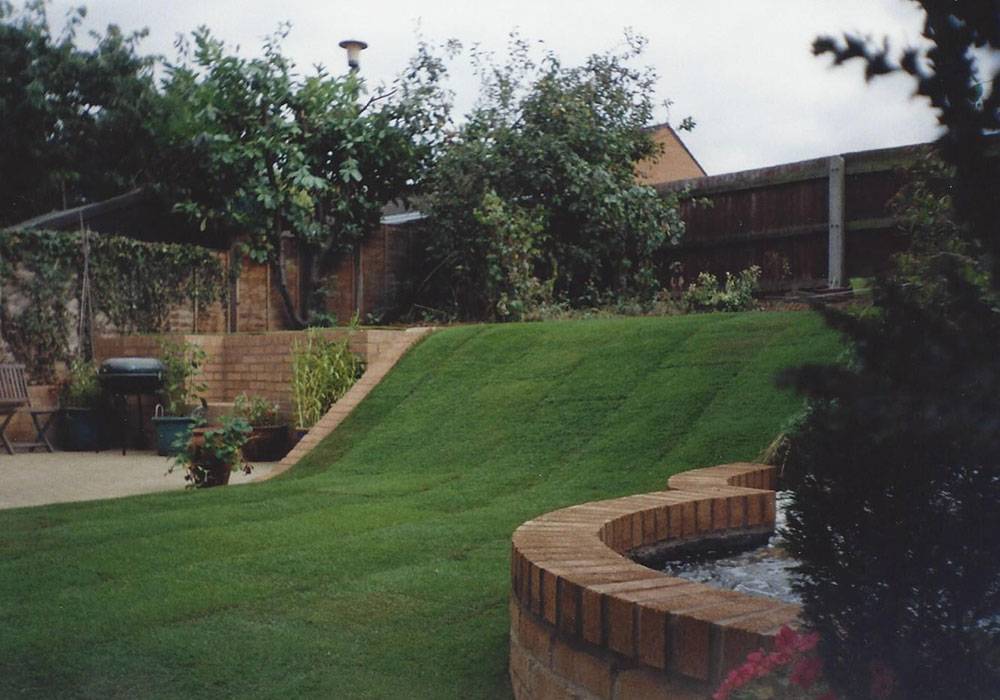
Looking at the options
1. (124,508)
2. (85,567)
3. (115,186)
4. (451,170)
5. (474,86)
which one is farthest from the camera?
(115,186)

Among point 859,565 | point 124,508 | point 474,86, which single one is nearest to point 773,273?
point 474,86

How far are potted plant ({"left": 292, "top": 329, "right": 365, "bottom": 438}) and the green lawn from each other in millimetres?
722

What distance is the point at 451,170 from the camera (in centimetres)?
1182

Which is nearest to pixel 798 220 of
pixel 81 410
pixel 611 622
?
pixel 81 410

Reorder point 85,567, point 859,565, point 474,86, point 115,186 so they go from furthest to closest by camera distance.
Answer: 1. point 115,186
2. point 474,86
3. point 85,567
4. point 859,565

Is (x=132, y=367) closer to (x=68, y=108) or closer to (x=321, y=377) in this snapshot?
Answer: (x=321, y=377)

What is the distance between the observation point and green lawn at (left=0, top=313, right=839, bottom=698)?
2.85 meters

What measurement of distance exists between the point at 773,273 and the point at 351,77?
20.3 ft

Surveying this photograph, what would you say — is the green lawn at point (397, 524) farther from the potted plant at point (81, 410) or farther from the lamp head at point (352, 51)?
the lamp head at point (352, 51)

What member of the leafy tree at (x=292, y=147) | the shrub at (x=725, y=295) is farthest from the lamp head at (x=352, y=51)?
the shrub at (x=725, y=295)

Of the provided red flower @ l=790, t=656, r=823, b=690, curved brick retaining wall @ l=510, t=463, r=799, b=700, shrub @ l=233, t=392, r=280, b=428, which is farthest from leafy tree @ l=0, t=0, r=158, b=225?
red flower @ l=790, t=656, r=823, b=690

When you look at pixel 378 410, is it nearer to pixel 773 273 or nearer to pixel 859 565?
pixel 773 273

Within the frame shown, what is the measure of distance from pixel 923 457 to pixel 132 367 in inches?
363

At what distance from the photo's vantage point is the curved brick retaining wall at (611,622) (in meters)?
1.99
